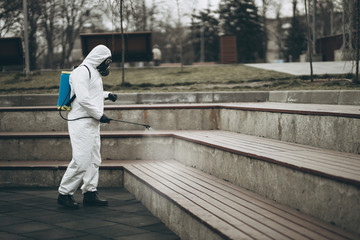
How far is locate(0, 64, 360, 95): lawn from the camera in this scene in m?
11.0

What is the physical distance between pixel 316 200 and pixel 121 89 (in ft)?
29.1

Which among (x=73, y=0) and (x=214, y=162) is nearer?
(x=214, y=162)

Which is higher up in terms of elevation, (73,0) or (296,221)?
(73,0)

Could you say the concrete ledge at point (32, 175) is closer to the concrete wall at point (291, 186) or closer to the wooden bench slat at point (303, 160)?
the concrete wall at point (291, 186)

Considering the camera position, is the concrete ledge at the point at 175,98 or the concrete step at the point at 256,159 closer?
the concrete step at the point at 256,159

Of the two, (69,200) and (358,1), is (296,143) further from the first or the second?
(358,1)

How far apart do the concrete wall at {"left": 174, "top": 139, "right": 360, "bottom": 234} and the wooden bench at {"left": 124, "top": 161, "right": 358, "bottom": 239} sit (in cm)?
8

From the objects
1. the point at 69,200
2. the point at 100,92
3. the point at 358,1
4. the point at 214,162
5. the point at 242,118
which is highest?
the point at 358,1

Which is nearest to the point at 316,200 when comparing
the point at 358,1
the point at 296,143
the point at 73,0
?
the point at 296,143

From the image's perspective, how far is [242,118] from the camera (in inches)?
270

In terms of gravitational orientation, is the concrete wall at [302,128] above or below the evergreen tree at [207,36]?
below

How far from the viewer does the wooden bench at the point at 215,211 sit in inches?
129

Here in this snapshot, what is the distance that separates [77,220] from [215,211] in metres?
1.80

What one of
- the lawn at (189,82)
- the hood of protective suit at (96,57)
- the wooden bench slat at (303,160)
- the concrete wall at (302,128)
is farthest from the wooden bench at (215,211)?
the lawn at (189,82)
